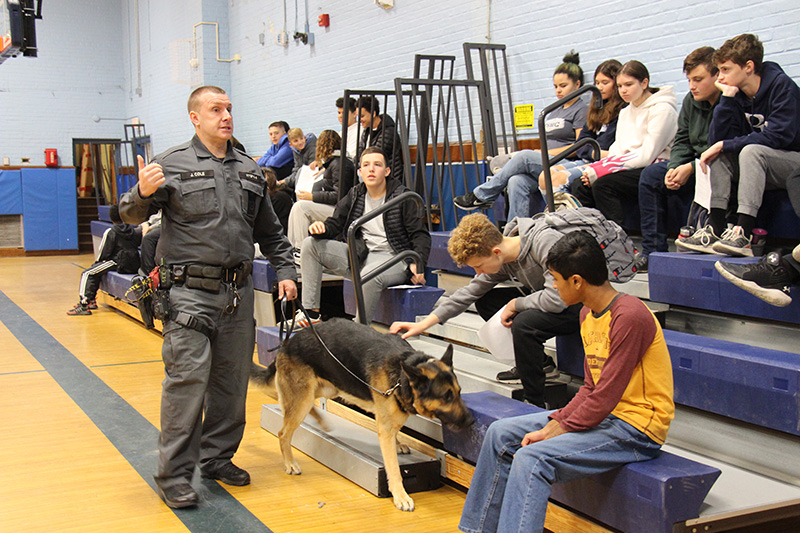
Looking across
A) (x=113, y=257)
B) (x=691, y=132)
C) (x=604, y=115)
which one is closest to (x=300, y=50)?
(x=113, y=257)

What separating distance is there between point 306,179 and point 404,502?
4736mm

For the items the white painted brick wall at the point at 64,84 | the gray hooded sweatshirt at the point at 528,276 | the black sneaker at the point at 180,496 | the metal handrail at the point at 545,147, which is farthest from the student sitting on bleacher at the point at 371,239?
the white painted brick wall at the point at 64,84

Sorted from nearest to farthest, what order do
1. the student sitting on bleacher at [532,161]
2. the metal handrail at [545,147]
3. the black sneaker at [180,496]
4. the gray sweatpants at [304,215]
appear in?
the black sneaker at [180,496] → the metal handrail at [545,147] → the student sitting on bleacher at [532,161] → the gray sweatpants at [304,215]

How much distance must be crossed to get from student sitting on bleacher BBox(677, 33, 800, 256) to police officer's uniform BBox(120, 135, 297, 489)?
6.98 feet

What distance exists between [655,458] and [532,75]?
464 centimetres

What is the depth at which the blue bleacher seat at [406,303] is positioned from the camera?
4711 millimetres

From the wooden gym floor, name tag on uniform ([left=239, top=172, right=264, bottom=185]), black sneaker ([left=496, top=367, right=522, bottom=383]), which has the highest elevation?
name tag on uniform ([left=239, top=172, right=264, bottom=185])

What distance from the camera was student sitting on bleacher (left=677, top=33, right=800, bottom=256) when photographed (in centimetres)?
362

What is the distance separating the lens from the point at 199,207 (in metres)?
3.23

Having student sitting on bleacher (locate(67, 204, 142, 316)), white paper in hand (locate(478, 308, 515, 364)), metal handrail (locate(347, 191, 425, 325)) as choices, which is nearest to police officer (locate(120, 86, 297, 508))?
metal handrail (locate(347, 191, 425, 325))

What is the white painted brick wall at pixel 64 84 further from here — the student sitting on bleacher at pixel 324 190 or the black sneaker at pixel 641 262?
the black sneaker at pixel 641 262

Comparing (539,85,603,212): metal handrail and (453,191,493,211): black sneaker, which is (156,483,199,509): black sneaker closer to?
(539,85,603,212): metal handrail

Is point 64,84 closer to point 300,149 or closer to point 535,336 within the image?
point 300,149

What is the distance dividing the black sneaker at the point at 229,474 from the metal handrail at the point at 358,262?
1245mm
